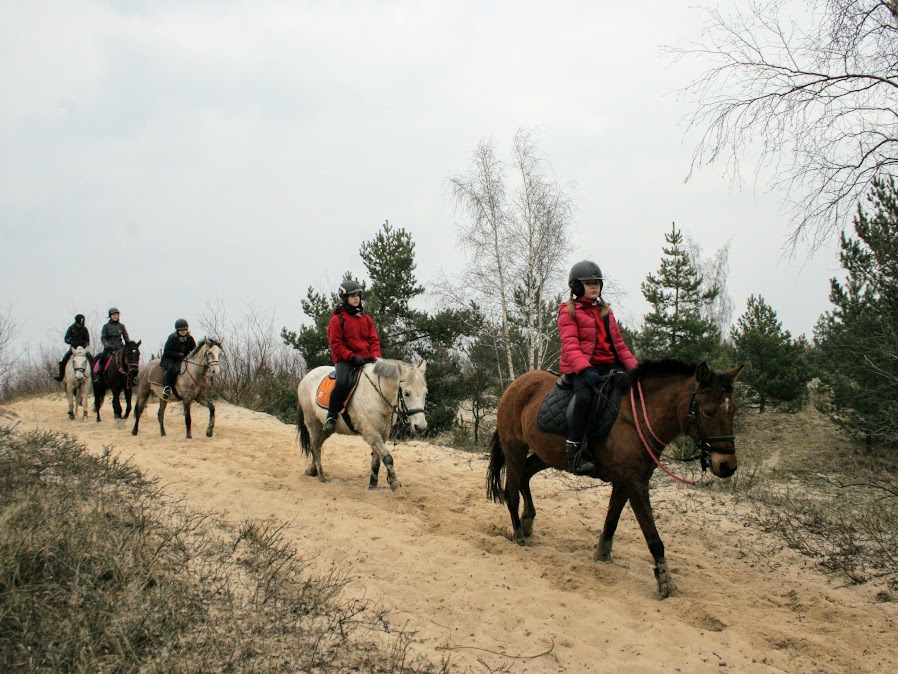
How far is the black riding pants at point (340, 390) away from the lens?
8234 mm

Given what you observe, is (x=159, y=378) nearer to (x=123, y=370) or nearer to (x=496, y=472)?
(x=123, y=370)

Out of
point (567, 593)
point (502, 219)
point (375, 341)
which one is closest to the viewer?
point (567, 593)

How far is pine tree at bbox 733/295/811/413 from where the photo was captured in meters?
18.1

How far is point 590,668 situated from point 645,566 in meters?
2.17

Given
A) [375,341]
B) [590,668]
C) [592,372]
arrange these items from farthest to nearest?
[375,341] < [592,372] < [590,668]

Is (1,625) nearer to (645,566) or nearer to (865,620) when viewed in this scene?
(645,566)

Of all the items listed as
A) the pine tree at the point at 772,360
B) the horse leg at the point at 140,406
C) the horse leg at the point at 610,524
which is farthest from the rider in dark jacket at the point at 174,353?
the pine tree at the point at 772,360

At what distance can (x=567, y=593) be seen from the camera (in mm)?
4852

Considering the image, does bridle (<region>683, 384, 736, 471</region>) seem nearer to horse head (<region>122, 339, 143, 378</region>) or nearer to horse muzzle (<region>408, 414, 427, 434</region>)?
horse muzzle (<region>408, 414, 427, 434</region>)

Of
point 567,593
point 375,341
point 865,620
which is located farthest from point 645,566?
point 375,341

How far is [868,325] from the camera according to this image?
11289mm

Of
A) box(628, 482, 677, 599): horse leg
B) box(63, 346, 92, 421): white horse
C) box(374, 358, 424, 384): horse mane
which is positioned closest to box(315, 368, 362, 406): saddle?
box(374, 358, 424, 384): horse mane

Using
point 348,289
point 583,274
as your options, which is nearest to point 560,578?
point 583,274

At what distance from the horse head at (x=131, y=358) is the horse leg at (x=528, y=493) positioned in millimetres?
10974
